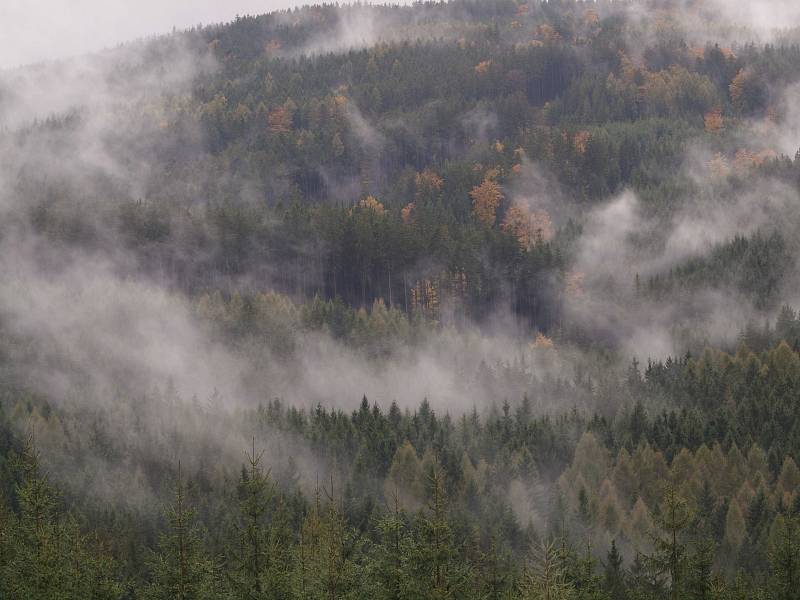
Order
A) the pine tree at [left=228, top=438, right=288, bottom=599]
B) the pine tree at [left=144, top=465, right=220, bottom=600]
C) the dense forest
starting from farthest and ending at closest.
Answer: the dense forest, the pine tree at [left=228, top=438, right=288, bottom=599], the pine tree at [left=144, top=465, right=220, bottom=600]

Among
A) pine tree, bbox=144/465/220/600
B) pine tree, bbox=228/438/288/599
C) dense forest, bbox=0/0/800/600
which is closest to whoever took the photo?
pine tree, bbox=144/465/220/600

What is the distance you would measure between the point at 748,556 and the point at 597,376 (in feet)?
190

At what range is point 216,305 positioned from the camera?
6398 inches

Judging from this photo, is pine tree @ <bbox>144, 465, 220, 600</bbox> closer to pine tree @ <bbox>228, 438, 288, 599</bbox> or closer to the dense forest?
the dense forest

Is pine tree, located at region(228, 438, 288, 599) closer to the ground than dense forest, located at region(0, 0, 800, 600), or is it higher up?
higher up

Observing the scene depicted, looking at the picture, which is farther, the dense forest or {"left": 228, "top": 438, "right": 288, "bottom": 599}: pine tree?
the dense forest

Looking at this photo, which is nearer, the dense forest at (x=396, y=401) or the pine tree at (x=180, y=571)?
the pine tree at (x=180, y=571)

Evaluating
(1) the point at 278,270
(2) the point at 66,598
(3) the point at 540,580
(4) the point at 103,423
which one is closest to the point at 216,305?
(1) the point at 278,270

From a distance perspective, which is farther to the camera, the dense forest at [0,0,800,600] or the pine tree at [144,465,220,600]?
the dense forest at [0,0,800,600]

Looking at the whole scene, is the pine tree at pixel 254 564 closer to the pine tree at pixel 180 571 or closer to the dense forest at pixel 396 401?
the dense forest at pixel 396 401

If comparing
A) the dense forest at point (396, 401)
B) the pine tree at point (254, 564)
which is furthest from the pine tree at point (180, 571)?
the pine tree at point (254, 564)

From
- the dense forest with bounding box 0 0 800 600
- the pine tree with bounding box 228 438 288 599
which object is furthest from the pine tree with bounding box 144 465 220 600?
the pine tree with bounding box 228 438 288 599

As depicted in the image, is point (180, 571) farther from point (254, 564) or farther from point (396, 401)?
point (396, 401)

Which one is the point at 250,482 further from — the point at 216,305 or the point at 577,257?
the point at 577,257
